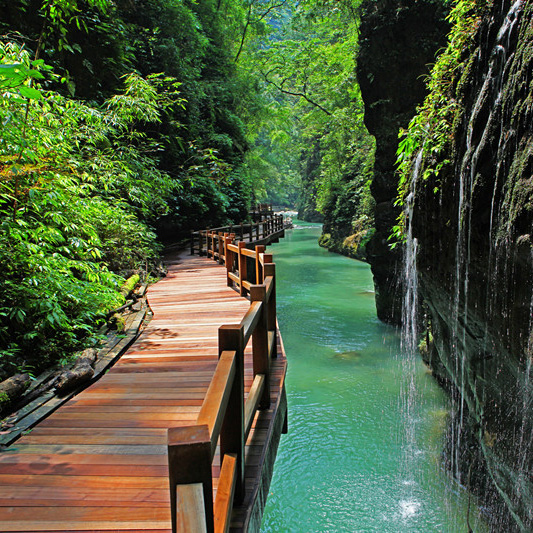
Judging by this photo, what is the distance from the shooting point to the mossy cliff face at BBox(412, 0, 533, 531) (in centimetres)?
351

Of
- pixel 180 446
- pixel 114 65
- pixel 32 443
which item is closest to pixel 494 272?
pixel 180 446

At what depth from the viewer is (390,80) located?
12086mm

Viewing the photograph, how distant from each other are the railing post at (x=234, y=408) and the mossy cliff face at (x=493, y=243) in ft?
8.10

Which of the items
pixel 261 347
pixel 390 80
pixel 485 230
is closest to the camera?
pixel 261 347

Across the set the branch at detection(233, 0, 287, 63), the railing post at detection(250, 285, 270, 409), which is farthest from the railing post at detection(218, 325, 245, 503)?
the branch at detection(233, 0, 287, 63)

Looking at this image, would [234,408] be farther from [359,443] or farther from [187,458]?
[359,443]

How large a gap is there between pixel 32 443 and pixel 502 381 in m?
4.32

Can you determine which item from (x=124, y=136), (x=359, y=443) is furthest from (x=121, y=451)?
(x=124, y=136)

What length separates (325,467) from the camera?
695cm

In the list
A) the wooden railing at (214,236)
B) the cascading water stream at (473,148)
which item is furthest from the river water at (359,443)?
the wooden railing at (214,236)

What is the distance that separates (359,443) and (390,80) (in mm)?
9940

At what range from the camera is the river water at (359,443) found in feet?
19.2

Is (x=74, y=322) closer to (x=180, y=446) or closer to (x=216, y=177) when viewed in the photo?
(x=180, y=446)

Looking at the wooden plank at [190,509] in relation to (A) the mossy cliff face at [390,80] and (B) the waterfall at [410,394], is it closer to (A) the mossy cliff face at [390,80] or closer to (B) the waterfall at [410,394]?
(B) the waterfall at [410,394]
